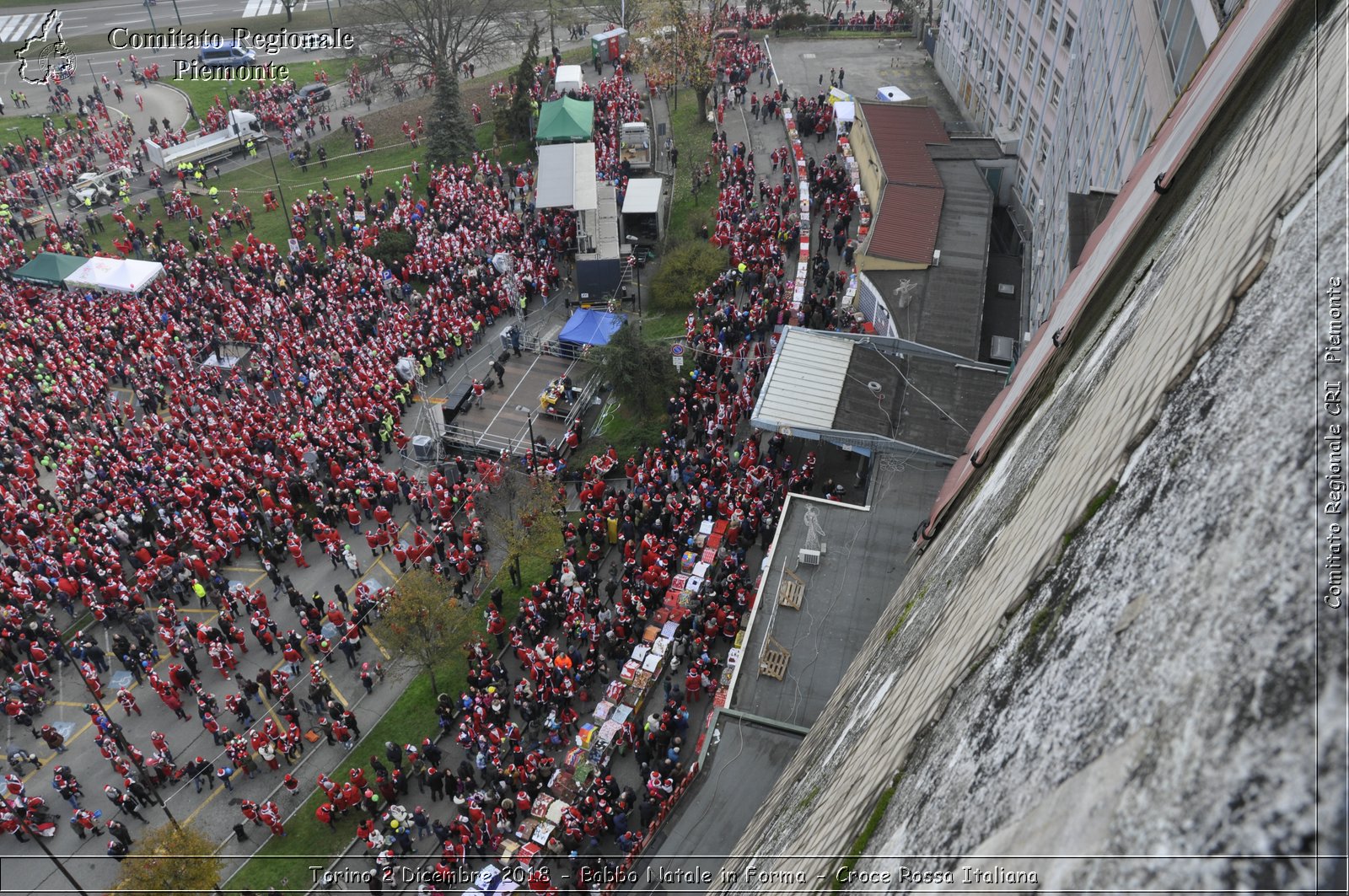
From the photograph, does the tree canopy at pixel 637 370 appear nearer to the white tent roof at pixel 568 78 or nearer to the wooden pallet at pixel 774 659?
the wooden pallet at pixel 774 659

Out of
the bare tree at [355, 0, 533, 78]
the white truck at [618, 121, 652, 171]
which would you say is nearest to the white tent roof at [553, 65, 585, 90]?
the bare tree at [355, 0, 533, 78]

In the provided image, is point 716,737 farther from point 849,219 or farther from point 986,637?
point 849,219

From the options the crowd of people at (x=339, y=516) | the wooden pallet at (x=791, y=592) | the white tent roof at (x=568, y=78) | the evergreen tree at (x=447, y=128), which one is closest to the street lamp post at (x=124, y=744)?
the crowd of people at (x=339, y=516)

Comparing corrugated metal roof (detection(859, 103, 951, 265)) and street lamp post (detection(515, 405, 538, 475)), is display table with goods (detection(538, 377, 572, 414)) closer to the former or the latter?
street lamp post (detection(515, 405, 538, 475))

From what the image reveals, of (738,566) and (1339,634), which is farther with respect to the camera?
(738,566)

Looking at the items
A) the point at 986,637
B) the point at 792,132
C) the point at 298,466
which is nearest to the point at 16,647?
the point at 298,466

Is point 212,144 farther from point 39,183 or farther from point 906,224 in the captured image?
point 906,224
